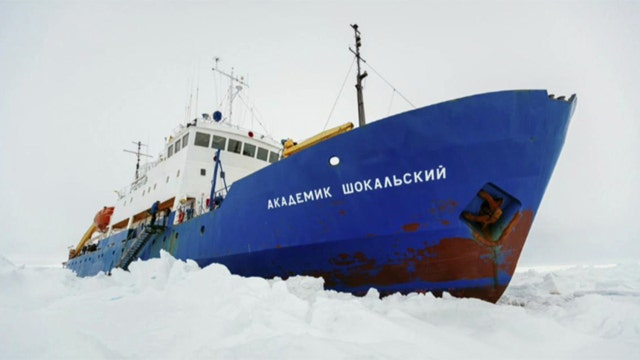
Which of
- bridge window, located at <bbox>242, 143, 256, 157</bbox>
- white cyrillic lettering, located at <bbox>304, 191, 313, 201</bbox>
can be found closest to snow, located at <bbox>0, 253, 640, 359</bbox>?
white cyrillic lettering, located at <bbox>304, 191, 313, 201</bbox>

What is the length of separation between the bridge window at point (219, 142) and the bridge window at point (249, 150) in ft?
2.91

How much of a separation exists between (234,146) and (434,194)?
10.1m

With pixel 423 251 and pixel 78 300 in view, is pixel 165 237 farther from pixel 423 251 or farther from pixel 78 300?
pixel 423 251

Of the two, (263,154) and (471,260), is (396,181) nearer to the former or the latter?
(471,260)

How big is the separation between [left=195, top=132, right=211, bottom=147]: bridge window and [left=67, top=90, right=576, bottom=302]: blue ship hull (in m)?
8.07

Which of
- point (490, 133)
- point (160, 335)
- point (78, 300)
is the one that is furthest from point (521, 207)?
point (78, 300)

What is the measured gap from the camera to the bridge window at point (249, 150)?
14.0 m

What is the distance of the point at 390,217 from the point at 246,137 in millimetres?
9558

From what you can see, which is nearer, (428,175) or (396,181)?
(428,175)

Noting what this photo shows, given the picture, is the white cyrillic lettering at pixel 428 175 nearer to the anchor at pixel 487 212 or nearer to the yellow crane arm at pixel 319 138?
the anchor at pixel 487 212

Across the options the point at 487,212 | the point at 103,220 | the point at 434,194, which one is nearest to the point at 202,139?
the point at 434,194

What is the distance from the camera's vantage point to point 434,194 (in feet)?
19.1

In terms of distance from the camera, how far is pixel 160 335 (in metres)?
2.83

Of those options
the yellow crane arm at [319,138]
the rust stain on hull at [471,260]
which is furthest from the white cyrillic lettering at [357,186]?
the yellow crane arm at [319,138]
